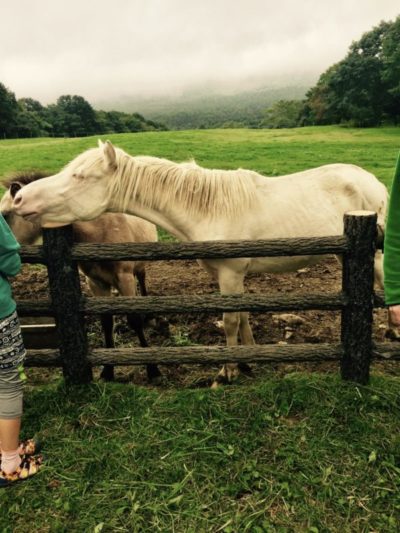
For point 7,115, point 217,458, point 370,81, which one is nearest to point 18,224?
point 217,458

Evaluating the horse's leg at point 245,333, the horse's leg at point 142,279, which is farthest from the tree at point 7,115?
the horse's leg at point 245,333

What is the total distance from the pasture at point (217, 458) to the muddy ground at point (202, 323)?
0.61 meters

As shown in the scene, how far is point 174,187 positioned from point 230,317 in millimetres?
1301

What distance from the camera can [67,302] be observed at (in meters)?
3.28

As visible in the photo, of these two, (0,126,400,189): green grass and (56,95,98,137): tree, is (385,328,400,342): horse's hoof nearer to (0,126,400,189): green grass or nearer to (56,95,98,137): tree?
(0,126,400,189): green grass

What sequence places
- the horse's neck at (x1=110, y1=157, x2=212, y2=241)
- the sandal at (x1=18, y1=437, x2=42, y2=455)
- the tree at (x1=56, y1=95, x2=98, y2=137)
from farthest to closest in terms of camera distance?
the tree at (x1=56, y1=95, x2=98, y2=137), the horse's neck at (x1=110, y1=157, x2=212, y2=241), the sandal at (x1=18, y1=437, x2=42, y2=455)

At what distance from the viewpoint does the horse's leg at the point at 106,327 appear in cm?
409

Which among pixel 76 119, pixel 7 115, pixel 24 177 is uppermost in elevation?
pixel 7 115

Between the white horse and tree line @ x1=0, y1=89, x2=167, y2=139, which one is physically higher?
tree line @ x1=0, y1=89, x2=167, y2=139

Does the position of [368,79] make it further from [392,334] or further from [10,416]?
[10,416]

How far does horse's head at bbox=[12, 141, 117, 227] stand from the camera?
3467 mm

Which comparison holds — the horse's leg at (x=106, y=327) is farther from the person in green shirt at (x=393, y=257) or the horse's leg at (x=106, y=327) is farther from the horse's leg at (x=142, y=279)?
the person in green shirt at (x=393, y=257)

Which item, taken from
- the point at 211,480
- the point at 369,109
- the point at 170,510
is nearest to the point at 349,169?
the point at 211,480

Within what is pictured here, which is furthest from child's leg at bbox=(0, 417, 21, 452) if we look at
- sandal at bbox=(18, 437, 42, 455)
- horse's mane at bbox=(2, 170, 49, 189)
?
horse's mane at bbox=(2, 170, 49, 189)
